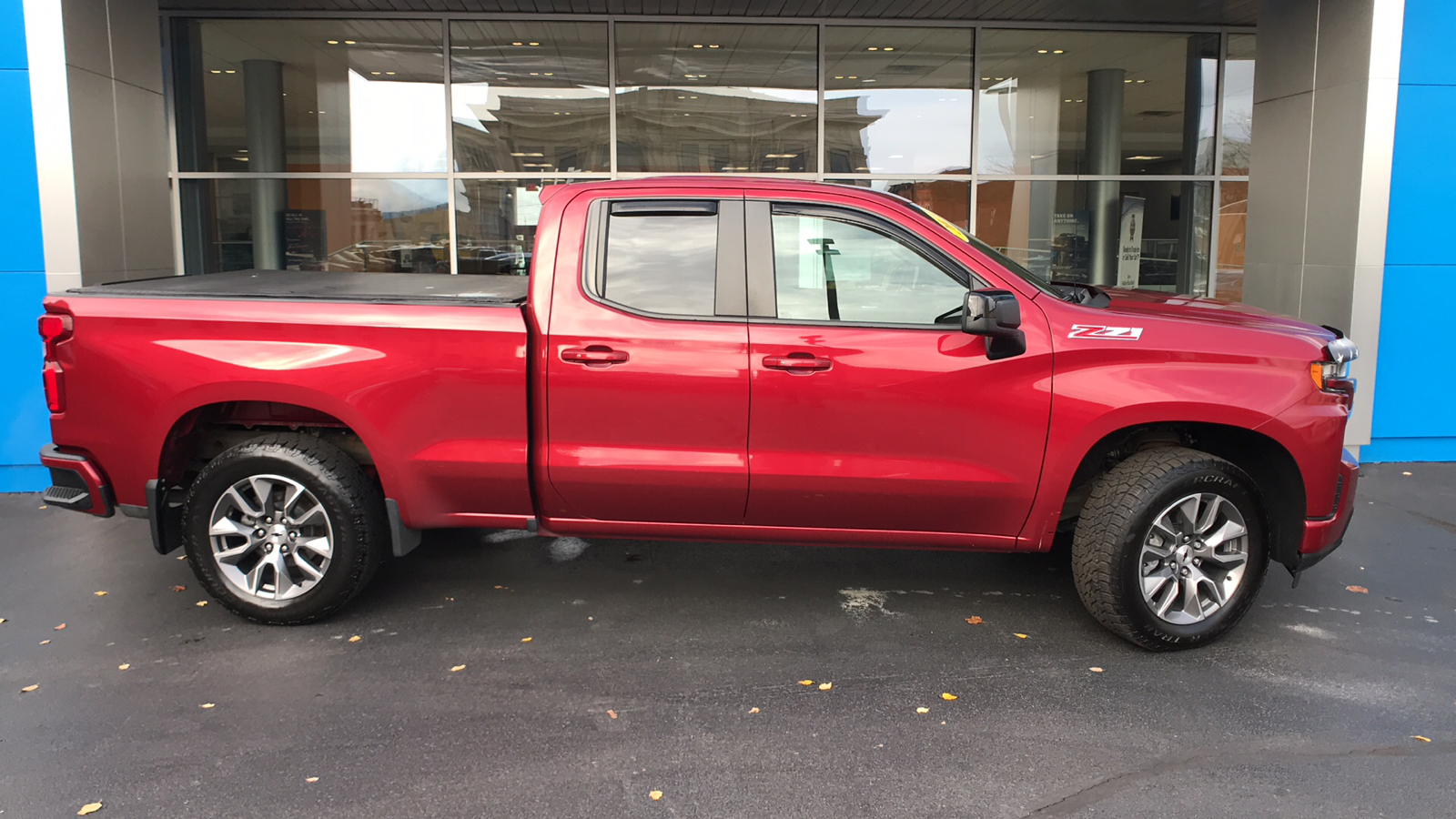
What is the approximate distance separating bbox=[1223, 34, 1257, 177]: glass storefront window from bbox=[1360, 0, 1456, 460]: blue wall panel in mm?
3533

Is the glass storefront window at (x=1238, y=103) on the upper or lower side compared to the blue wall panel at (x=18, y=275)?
upper

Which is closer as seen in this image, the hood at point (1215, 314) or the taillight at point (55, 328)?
the hood at point (1215, 314)

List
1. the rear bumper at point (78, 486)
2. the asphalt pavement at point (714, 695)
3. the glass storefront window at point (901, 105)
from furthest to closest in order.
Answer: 1. the glass storefront window at point (901, 105)
2. the rear bumper at point (78, 486)
3. the asphalt pavement at point (714, 695)

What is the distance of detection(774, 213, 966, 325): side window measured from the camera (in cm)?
429

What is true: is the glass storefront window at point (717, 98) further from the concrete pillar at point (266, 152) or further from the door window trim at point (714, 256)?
the door window trim at point (714, 256)

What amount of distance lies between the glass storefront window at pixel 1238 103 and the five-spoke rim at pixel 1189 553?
27.4 feet

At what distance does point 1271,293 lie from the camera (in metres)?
8.33

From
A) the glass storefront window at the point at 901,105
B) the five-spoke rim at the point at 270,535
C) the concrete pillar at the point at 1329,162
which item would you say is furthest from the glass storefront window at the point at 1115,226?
the five-spoke rim at the point at 270,535

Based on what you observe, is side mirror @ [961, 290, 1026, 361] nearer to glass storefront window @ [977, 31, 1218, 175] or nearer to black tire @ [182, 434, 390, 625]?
black tire @ [182, 434, 390, 625]

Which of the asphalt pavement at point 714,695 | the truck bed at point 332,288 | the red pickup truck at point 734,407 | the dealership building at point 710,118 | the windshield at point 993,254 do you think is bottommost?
the asphalt pavement at point 714,695

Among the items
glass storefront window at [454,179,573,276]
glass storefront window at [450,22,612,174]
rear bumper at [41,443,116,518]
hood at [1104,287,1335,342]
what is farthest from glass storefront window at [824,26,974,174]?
rear bumper at [41,443,116,518]

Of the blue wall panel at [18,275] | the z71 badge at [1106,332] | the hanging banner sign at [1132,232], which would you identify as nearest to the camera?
the z71 badge at [1106,332]

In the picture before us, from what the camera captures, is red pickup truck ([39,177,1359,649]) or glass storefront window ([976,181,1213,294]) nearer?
red pickup truck ([39,177,1359,649])

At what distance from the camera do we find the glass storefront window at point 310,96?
1032 cm
